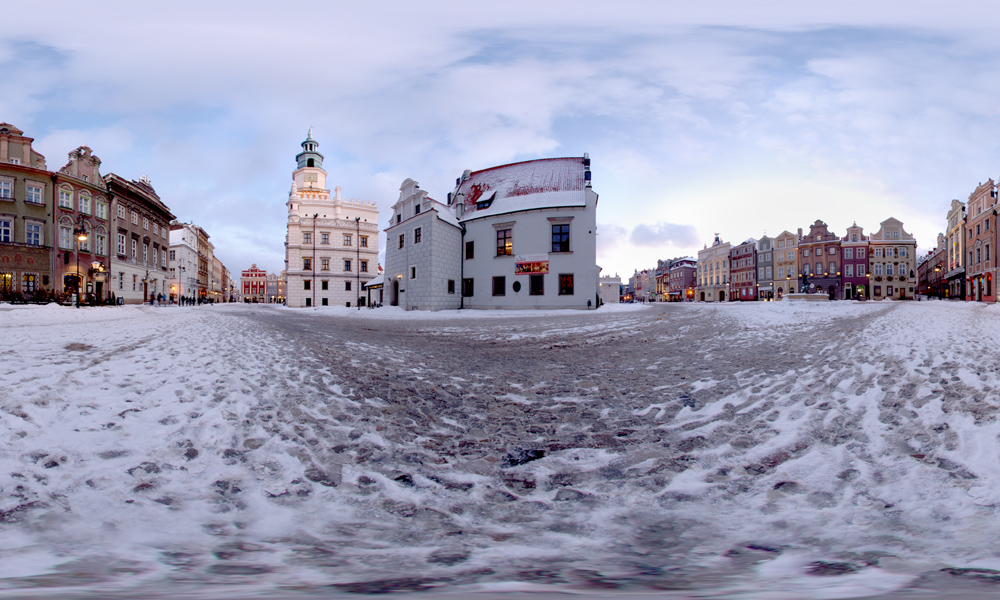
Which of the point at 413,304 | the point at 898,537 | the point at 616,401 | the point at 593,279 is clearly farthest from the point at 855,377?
the point at 413,304

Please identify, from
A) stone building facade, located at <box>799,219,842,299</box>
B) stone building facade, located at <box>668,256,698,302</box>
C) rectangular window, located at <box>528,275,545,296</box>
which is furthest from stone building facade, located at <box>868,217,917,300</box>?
rectangular window, located at <box>528,275,545,296</box>

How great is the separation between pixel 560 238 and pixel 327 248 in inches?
1272

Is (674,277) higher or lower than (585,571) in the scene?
higher

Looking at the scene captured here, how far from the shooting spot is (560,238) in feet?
94.6

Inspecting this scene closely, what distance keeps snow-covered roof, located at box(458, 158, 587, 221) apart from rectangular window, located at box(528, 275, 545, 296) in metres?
4.64

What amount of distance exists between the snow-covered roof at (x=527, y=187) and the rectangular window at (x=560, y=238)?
1.46m

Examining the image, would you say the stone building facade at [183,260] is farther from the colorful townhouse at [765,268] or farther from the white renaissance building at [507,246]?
the colorful townhouse at [765,268]

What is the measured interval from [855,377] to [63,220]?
50.4m

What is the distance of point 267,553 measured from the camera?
6.44 ft

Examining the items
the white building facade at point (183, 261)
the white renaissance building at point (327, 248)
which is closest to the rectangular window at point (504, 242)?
the white renaissance building at point (327, 248)

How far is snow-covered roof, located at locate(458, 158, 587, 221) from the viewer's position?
29.6 meters

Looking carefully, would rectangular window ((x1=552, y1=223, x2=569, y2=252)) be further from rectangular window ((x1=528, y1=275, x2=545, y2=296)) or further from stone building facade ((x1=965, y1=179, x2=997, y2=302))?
stone building facade ((x1=965, y1=179, x2=997, y2=302))

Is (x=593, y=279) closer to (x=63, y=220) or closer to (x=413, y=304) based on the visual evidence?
(x=413, y=304)

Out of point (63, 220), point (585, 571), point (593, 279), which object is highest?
point (63, 220)
